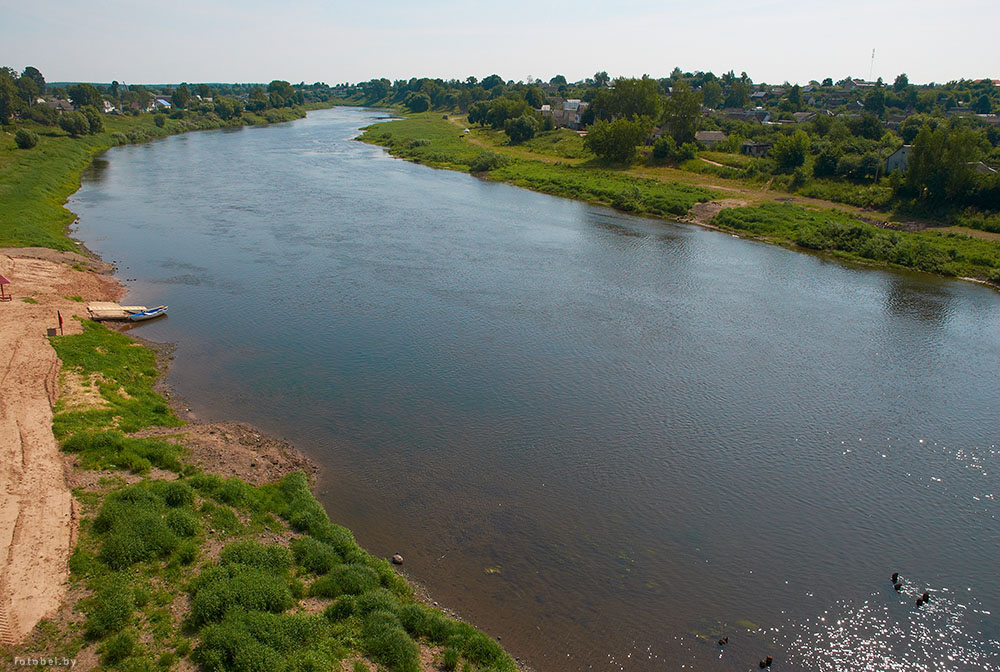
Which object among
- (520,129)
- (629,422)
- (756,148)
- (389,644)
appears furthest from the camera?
(520,129)

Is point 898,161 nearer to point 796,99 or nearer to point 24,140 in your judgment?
point 796,99

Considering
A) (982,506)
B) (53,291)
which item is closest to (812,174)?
(982,506)

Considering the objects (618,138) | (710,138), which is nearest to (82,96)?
(618,138)

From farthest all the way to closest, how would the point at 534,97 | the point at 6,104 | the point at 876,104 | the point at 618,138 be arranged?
the point at 534,97, the point at 876,104, the point at 6,104, the point at 618,138

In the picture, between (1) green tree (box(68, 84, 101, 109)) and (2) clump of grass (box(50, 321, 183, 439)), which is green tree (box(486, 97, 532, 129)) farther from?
(2) clump of grass (box(50, 321, 183, 439))

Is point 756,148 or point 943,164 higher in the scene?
point 756,148

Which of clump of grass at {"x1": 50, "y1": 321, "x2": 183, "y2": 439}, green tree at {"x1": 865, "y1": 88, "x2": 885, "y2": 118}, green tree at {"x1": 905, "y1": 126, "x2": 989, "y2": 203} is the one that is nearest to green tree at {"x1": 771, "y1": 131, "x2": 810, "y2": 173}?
green tree at {"x1": 905, "y1": 126, "x2": 989, "y2": 203}
